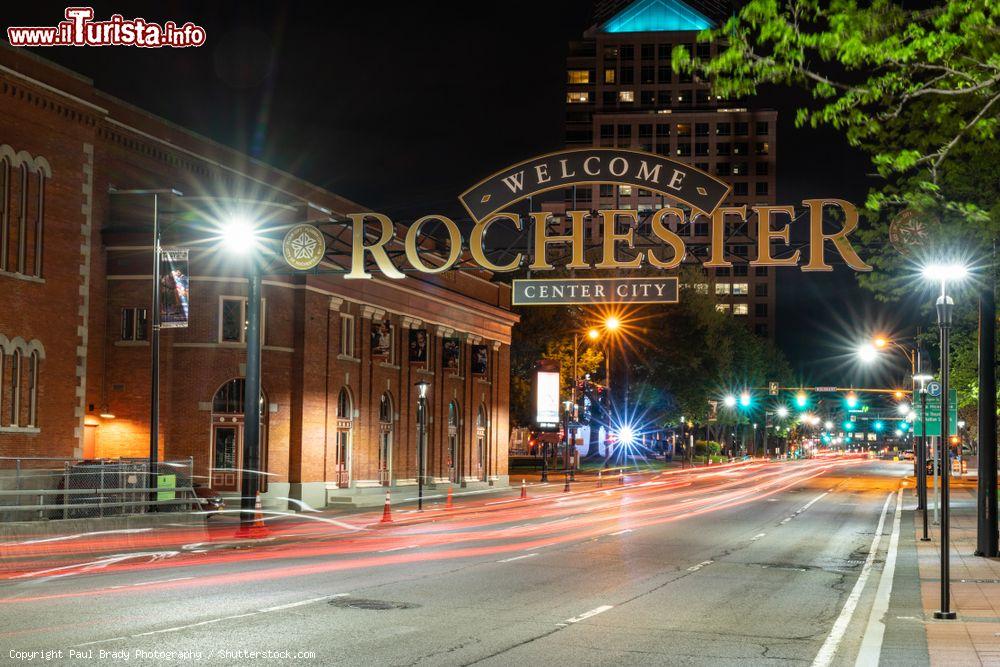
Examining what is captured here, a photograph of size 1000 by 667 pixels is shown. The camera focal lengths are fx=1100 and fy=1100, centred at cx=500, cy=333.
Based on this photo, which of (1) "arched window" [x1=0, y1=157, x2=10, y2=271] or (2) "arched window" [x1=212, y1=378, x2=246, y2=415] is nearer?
(1) "arched window" [x1=0, y1=157, x2=10, y2=271]

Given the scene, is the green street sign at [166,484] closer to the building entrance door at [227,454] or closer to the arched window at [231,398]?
the building entrance door at [227,454]

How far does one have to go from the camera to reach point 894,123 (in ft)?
49.7

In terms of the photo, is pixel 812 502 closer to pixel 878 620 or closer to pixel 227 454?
pixel 227 454

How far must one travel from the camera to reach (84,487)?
31109 millimetres

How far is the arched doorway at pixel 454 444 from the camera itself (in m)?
56.1

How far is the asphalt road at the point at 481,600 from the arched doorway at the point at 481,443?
27.8 m

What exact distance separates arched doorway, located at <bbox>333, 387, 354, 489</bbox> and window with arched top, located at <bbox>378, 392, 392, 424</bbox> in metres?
3.44

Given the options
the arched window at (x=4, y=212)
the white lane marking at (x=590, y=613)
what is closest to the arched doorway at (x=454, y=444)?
the arched window at (x=4, y=212)

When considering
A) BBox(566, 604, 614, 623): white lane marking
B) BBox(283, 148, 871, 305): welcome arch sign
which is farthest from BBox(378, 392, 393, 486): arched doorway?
BBox(566, 604, 614, 623): white lane marking

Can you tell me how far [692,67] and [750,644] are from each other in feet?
22.2

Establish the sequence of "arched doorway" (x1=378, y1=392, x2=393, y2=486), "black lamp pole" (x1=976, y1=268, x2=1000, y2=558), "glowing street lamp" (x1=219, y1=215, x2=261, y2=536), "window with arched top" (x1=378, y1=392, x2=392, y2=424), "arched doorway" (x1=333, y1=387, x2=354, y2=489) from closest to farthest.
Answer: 1. "black lamp pole" (x1=976, y1=268, x2=1000, y2=558)
2. "glowing street lamp" (x1=219, y1=215, x2=261, y2=536)
3. "arched doorway" (x1=333, y1=387, x2=354, y2=489)
4. "arched doorway" (x1=378, y1=392, x2=393, y2=486)
5. "window with arched top" (x1=378, y1=392, x2=392, y2=424)

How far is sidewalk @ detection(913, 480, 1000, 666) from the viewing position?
39.9 feet

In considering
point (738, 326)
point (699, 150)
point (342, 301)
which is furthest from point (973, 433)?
point (699, 150)

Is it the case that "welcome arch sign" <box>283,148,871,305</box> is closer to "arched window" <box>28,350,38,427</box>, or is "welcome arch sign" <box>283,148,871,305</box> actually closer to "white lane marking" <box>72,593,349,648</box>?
"white lane marking" <box>72,593,349,648</box>
